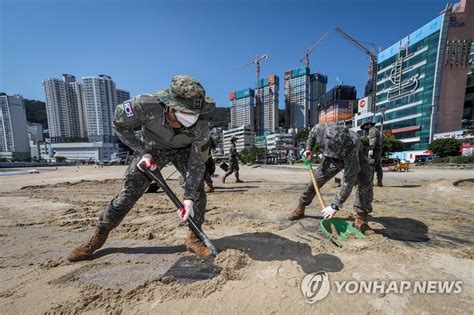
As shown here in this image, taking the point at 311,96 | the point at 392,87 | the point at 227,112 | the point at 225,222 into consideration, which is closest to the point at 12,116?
the point at 227,112

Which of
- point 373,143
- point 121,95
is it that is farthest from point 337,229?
point 121,95

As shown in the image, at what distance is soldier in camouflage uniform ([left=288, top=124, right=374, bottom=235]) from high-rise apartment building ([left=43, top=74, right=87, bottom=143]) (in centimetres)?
11778

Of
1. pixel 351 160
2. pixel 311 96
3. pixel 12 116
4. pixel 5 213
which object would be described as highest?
pixel 311 96

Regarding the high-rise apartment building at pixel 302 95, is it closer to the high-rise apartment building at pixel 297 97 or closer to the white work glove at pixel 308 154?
the high-rise apartment building at pixel 297 97

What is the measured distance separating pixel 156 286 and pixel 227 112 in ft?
509

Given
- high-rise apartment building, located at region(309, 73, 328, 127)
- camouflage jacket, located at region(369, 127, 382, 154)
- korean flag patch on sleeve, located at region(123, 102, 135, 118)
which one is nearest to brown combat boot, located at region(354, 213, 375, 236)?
korean flag patch on sleeve, located at region(123, 102, 135, 118)

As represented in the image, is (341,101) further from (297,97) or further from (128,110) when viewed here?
(128,110)

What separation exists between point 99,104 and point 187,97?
4300 inches

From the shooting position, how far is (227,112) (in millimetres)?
153125

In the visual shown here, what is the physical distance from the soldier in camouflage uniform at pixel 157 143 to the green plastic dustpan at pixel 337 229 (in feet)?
4.90

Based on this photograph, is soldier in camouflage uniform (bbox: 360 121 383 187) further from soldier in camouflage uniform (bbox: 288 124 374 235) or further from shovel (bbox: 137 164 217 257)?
shovel (bbox: 137 164 217 257)

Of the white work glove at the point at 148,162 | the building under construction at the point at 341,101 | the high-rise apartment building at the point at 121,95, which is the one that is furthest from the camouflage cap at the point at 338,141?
the high-rise apartment building at the point at 121,95

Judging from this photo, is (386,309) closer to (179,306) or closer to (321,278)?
(321,278)

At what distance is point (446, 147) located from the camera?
33.0m
